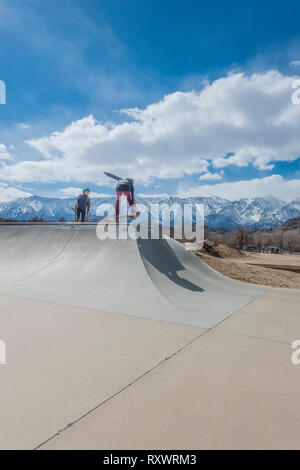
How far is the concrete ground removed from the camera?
1.93 m

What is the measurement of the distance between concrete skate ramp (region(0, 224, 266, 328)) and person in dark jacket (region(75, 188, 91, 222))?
1.65 m

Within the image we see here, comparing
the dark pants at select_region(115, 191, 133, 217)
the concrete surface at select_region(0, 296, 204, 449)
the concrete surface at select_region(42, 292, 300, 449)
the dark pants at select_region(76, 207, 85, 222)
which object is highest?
the dark pants at select_region(115, 191, 133, 217)

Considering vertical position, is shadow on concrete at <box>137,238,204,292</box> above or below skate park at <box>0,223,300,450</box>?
above

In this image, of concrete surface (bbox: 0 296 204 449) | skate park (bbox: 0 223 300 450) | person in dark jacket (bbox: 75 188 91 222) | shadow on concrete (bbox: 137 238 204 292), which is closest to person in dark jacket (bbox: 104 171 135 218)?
person in dark jacket (bbox: 75 188 91 222)

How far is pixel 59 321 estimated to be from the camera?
4430 mm

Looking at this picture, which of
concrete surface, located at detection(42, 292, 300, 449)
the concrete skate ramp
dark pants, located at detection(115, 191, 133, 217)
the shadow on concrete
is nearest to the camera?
concrete surface, located at detection(42, 292, 300, 449)

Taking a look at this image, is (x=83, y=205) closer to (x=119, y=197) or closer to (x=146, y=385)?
(x=119, y=197)

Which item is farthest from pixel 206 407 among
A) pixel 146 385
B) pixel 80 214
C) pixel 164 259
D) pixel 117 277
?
pixel 80 214

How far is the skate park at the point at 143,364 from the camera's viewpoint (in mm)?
1978

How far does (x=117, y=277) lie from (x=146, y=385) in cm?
433

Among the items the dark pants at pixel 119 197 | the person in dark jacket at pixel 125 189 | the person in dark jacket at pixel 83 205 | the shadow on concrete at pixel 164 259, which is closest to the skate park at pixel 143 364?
the shadow on concrete at pixel 164 259

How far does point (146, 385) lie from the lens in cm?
260

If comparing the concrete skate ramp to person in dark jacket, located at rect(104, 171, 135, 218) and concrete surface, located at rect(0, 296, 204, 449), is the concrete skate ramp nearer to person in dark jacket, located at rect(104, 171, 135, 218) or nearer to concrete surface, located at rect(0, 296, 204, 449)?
concrete surface, located at rect(0, 296, 204, 449)
